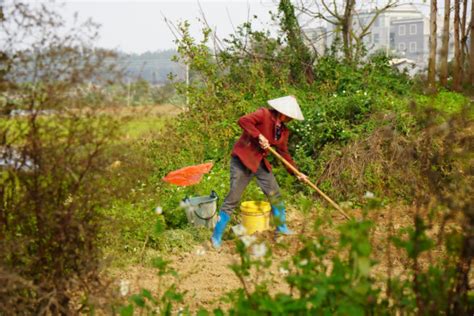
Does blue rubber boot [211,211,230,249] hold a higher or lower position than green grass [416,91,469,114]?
lower

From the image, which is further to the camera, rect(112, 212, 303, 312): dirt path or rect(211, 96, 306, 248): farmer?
rect(211, 96, 306, 248): farmer

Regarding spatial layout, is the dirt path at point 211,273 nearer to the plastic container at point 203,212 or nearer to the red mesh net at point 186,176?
the plastic container at point 203,212

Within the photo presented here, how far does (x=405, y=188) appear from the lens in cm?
673

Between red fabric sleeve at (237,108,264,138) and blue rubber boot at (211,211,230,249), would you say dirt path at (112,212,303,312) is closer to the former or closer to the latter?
blue rubber boot at (211,211,230,249)

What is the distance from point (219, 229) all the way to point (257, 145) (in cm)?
95

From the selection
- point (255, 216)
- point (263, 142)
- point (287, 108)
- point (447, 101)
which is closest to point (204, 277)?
point (255, 216)

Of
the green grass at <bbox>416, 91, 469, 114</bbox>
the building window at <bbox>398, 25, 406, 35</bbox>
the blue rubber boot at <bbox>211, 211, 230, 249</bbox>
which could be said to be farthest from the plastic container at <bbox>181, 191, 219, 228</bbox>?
the building window at <bbox>398, 25, 406, 35</bbox>

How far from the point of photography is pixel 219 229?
5.62 meters

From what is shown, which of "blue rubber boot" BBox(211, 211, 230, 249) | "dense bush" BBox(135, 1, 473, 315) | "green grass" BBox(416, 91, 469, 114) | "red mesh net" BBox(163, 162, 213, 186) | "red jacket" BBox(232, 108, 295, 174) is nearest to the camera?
"dense bush" BBox(135, 1, 473, 315)

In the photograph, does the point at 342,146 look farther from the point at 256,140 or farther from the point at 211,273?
the point at 211,273

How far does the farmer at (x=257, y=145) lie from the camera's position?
5.39m

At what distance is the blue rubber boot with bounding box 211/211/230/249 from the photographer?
18.4ft

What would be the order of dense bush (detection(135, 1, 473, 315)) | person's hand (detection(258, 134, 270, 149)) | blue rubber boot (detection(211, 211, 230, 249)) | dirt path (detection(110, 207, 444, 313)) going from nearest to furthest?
dense bush (detection(135, 1, 473, 315)) < dirt path (detection(110, 207, 444, 313)) < person's hand (detection(258, 134, 270, 149)) < blue rubber boot (detection(211, 211, 230, 249))

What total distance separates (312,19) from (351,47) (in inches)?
60.5
